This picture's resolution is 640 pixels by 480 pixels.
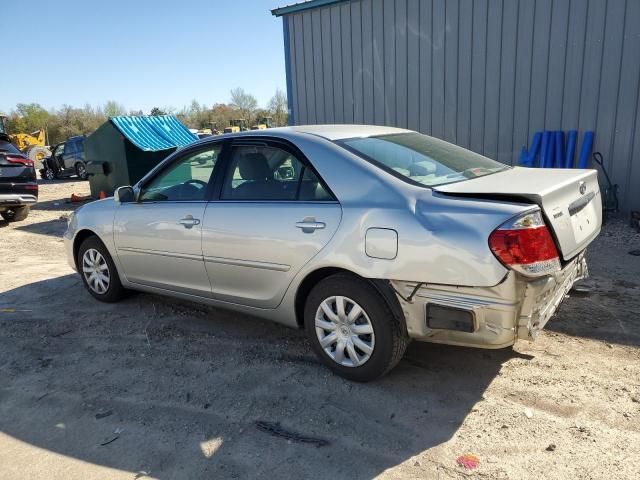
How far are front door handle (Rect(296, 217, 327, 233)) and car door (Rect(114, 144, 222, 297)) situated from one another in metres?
0.97

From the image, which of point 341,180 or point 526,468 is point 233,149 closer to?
point 341,180

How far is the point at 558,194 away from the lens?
2945 millimetres

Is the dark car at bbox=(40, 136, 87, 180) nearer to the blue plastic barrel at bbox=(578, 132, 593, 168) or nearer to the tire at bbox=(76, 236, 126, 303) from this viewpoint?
the tire at bbox=(76, 236, 126, 303)

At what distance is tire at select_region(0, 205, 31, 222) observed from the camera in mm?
10547

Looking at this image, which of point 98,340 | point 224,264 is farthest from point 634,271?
point 98,340

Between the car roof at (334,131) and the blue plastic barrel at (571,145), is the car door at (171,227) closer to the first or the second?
the car roof at (334,131)

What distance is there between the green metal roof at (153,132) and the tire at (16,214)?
2.47m

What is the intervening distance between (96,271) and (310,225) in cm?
272

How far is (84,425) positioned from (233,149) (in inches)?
81.7

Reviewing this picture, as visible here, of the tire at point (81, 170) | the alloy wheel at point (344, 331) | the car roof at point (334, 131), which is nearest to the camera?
the alloy wheel at point (344, 331)

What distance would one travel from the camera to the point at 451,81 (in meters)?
8.85

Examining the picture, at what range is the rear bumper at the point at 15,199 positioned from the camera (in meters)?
9.61

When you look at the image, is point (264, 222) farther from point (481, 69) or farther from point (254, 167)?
point (481, 69)

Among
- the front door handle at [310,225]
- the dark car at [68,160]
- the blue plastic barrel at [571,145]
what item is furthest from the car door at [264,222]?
the dark car at [68,160]
